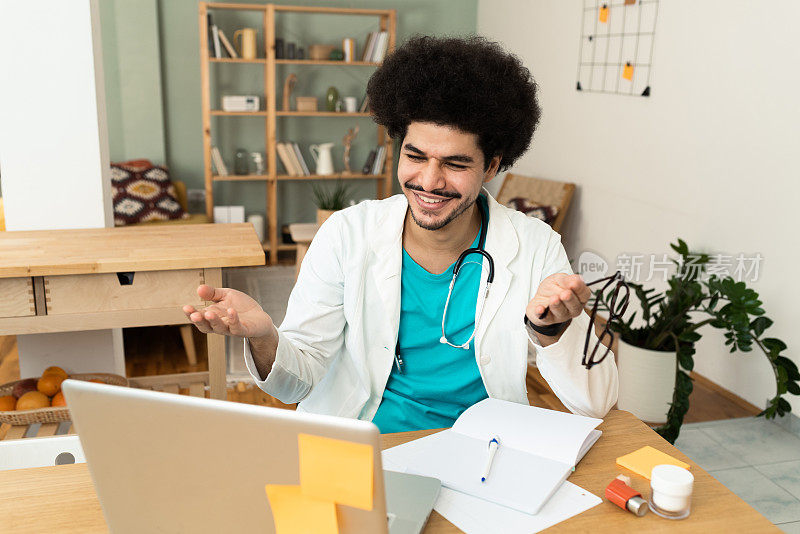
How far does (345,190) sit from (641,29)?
2.64 metres

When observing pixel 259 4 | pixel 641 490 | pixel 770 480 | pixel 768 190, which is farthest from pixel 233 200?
pixel 641 490

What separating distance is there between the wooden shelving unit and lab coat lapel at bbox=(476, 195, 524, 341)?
3350 mm

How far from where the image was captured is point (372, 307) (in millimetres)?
1473

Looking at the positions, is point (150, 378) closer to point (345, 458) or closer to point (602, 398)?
point (602, 398)

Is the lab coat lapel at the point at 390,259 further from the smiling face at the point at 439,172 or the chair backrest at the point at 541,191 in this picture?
the chair backrest at the point at 541,191

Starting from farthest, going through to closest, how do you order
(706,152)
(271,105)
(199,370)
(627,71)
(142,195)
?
(271,105), (142,195), (627,71), (199,370), (706,152)

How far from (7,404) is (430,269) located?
5.11 feet

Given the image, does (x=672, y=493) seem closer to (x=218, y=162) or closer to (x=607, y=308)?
(x=607, y=308)

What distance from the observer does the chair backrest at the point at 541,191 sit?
13.7ft

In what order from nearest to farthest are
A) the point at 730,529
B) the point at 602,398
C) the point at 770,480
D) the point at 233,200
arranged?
1. the point at 730,529
2. the point at 602,398
3. the point at 770,480
4. the point at 233,200

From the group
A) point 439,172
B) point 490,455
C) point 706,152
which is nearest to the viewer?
point 490,455

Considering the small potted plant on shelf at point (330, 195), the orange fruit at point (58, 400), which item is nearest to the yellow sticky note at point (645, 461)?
the orange fruit at point (58, 400)

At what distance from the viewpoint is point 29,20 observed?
231 cm

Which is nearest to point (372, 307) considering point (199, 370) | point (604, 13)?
point (199, 370)
